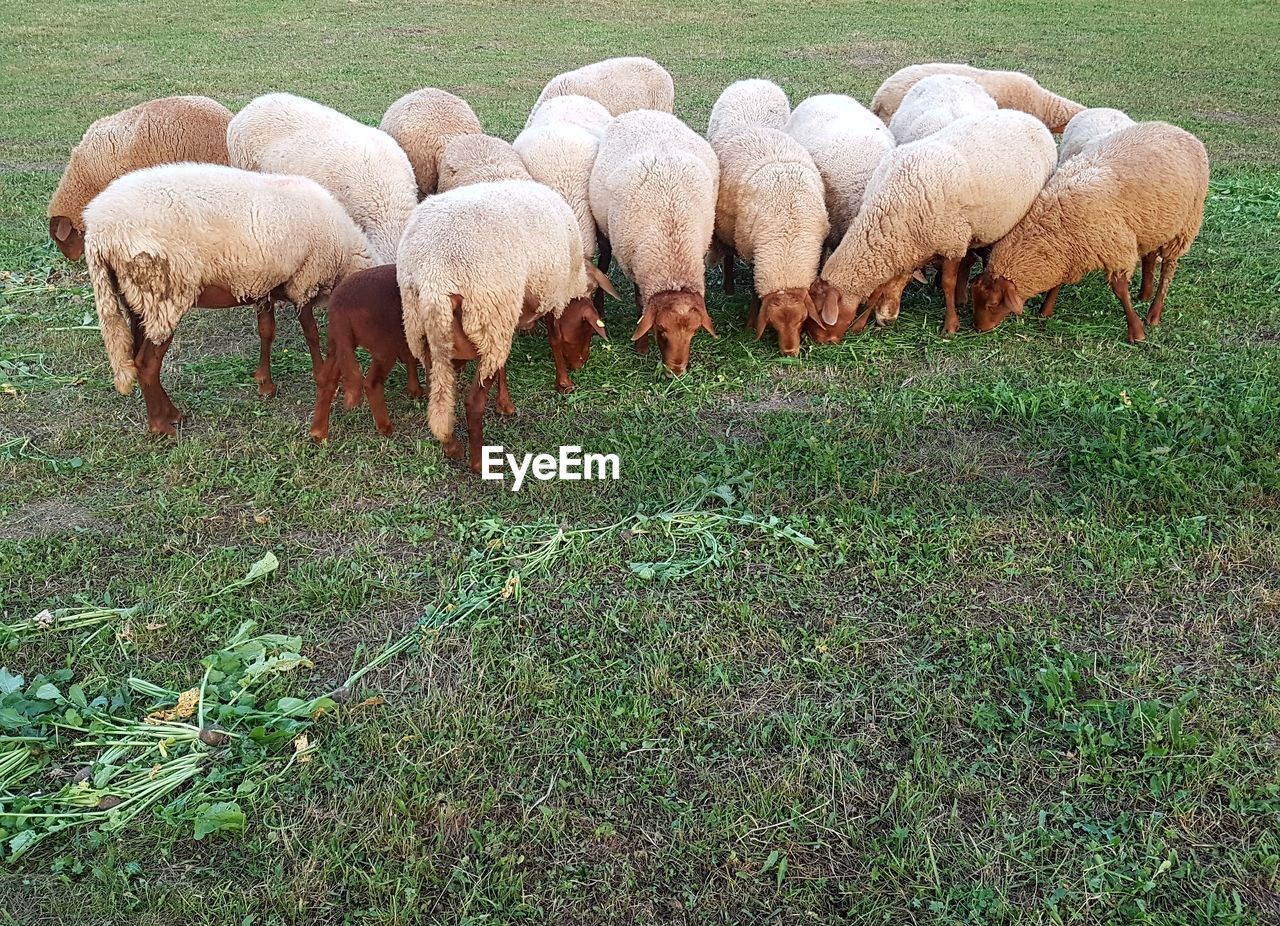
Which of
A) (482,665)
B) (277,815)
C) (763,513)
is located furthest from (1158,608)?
(277,815)

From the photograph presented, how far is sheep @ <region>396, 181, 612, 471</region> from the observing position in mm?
4617

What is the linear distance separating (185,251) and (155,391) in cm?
84

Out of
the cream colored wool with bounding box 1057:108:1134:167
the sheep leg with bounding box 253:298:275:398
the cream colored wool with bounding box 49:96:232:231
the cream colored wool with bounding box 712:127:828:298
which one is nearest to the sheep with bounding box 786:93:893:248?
the cream colored wool with bounding box 712:127:828:298

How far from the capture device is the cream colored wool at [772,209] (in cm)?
638

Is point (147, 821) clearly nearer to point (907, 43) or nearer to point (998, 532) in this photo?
point (998, 532)

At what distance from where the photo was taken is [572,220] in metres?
5.58

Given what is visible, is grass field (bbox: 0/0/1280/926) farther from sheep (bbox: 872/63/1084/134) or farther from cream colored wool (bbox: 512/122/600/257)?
sheep (bbox: 872/63/1084/134)

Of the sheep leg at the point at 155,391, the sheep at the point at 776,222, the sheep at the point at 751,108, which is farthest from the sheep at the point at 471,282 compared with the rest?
the sheep at the point at 751,108

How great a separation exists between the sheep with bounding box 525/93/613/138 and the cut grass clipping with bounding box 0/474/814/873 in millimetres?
4594

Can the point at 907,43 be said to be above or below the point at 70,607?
above

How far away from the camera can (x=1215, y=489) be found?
14.7ft

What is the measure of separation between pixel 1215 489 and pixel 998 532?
3.65 ft

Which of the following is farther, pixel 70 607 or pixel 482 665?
pixel 70 607

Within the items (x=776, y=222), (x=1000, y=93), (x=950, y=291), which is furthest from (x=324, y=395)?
(x=1000, y=93)
